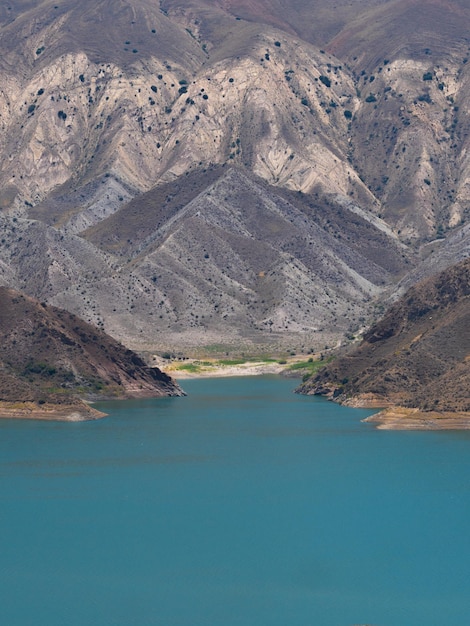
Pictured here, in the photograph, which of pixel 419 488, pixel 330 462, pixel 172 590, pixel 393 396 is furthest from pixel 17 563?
pixel 393 396

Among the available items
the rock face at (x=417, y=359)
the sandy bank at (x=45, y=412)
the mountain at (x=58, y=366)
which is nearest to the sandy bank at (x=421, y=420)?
the rock face at (x=417, y=359)

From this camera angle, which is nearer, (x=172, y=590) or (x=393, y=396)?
(x=172, y=590)

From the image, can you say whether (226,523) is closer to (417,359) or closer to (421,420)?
(421,420)

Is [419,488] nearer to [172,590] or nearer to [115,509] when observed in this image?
[115,509]

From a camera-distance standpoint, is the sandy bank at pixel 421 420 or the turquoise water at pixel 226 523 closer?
the turquoise water at pixel 226 523

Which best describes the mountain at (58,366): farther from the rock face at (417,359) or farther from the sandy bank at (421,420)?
the sandy bank at (421,420)

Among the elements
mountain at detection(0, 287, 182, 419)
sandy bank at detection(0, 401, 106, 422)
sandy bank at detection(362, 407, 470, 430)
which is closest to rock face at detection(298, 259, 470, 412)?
sandy bank at detection(362, 407, 470, 430)

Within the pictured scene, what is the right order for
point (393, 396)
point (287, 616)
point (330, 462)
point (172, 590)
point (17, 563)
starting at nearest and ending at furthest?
point (287, 616), point (172, 590), point (17, 563), point (330, 462), point (393, 396)
